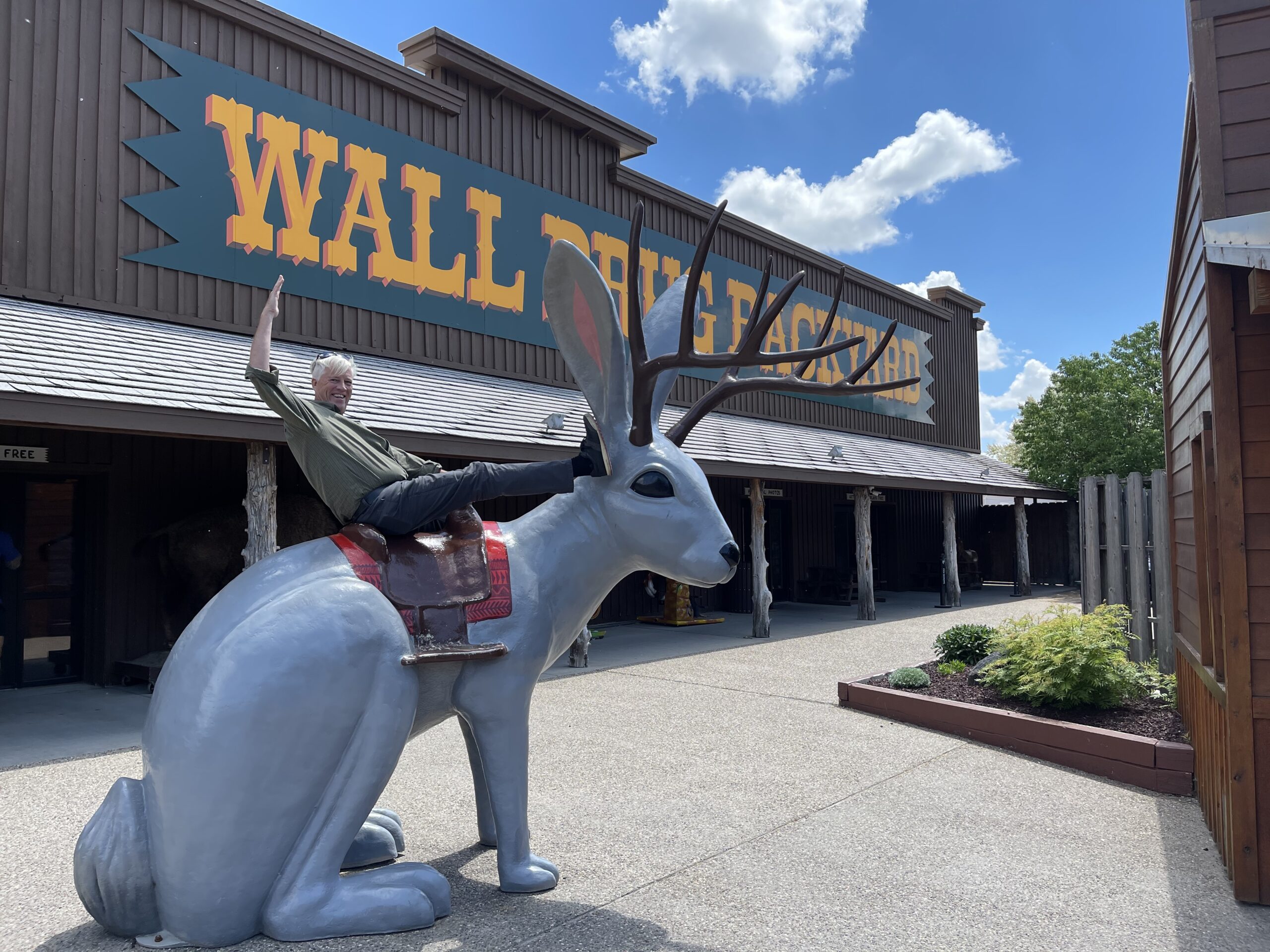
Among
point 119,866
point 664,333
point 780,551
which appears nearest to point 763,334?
point 664,333

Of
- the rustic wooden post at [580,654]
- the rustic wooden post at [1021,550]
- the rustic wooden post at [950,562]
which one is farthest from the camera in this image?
the rustic wooden post at [1021,550]

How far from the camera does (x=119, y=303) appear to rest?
28.3 feet

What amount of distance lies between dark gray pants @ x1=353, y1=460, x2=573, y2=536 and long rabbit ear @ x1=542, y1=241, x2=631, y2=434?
31 centimetres

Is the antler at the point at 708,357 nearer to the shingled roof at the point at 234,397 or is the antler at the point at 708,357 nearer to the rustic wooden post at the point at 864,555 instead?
the shingled roof at the point at 234,397

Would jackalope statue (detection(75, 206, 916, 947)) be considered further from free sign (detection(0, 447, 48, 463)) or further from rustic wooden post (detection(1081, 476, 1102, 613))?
free sign (detection(0, 447, 48, 463))

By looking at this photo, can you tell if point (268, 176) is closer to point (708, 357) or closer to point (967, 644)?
point (708, 357)

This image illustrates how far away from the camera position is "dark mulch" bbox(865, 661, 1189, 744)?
5.77 m

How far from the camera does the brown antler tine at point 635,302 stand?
2.83m

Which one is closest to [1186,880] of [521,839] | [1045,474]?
[521,839]

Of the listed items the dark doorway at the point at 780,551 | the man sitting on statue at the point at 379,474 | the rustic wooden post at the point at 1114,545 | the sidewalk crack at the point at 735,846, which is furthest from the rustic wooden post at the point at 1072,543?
the man sitting on statue at the point at 379,474

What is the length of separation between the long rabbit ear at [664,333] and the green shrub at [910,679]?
4916 mm

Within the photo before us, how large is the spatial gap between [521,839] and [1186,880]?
3.03 meters

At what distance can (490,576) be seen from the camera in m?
3.32

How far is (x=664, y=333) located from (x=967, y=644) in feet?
20.1
